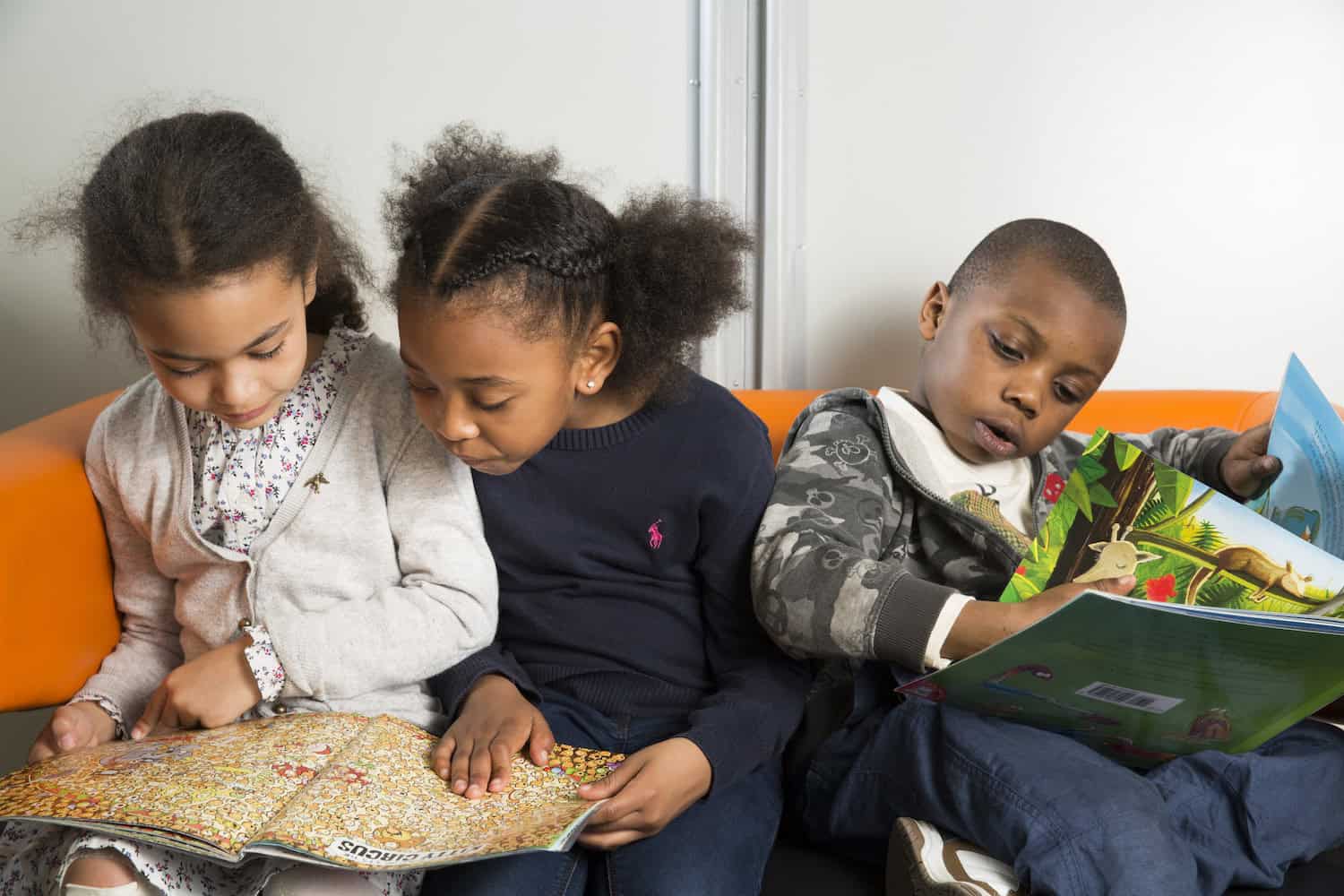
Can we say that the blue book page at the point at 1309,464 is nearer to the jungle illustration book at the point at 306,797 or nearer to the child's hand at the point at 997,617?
the child's hand at the point at 997,617

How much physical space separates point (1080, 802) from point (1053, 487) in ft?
1.59

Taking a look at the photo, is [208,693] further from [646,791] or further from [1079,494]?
[1079,494]

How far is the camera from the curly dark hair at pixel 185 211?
993mm

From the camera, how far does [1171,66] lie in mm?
1694

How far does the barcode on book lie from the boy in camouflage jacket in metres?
0.07

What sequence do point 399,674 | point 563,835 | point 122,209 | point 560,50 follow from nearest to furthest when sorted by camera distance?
point 563,835 < point 122,209 < point 399,674 < point 560,50

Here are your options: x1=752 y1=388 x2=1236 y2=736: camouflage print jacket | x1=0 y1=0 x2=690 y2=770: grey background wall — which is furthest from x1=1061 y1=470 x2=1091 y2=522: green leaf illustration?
x1=0 y1=0 x2=690 y2=770: grey background wall

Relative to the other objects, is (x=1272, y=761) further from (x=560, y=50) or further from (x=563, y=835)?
(x=560, y=50)

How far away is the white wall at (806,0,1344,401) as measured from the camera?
5.56 feet

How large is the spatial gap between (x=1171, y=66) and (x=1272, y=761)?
1.09 m

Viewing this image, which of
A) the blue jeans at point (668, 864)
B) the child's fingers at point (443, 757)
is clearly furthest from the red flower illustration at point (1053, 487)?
the child's fingers at point (443, 757)

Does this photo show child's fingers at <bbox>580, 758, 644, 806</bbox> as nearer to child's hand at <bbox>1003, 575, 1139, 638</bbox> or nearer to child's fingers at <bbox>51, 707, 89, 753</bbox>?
child's hand at <bbox>1003, 575, 1139, 638</bbox>

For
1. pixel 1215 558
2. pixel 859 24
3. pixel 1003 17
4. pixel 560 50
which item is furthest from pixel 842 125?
pixel 1215 558

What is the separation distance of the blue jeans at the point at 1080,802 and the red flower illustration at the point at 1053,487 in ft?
1.15
